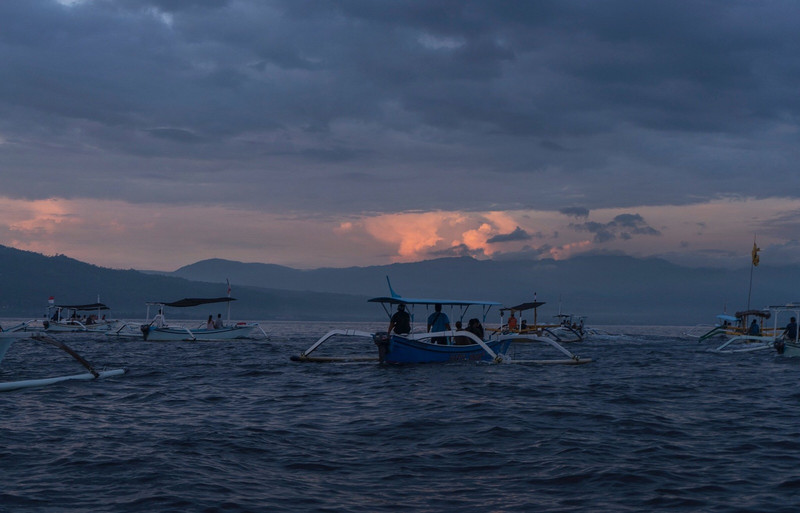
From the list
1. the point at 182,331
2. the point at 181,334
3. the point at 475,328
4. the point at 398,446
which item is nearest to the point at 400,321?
the point at 475,328

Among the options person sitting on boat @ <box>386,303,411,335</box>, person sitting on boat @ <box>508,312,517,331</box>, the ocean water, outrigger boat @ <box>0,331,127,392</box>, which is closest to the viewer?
the ocean water

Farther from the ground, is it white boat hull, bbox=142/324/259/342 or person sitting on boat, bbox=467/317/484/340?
person sitting on boat, bbox=467/317/484/340

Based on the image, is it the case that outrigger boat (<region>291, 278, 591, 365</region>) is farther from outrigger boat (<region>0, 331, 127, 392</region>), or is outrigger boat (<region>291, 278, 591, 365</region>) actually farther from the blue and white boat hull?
outrigger boat (<region>0, 331, 127, 392</region>)

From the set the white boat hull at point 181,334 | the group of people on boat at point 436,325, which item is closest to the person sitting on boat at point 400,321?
the group of people on boat at point 436,325

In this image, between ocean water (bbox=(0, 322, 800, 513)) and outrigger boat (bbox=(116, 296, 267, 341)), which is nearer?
ocean water (bbox=(0, 322, 800, 513))

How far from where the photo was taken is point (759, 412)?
18672 mm

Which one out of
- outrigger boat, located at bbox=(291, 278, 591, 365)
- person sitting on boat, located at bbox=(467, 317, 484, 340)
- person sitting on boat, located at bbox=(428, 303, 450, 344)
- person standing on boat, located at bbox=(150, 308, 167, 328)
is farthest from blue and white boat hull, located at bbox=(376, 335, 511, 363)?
person standing on boat, located at bbox=(150, 308, 167, 328)

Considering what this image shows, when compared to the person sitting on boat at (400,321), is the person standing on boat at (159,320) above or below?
below

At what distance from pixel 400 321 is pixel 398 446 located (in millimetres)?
17074

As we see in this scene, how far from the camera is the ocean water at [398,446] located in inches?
396

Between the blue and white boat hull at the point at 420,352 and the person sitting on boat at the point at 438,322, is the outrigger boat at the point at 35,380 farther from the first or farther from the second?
the person sitting on boat at the point at 438,322

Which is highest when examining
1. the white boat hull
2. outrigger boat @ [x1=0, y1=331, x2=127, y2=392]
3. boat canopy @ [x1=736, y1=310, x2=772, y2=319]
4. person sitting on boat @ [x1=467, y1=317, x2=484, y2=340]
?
boat canopy @ [x1=736, y1=310, x2=772, y2=319]

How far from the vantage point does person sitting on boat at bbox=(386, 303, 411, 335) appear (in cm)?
3039

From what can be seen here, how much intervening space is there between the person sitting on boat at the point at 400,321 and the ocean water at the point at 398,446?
16.5 ft
